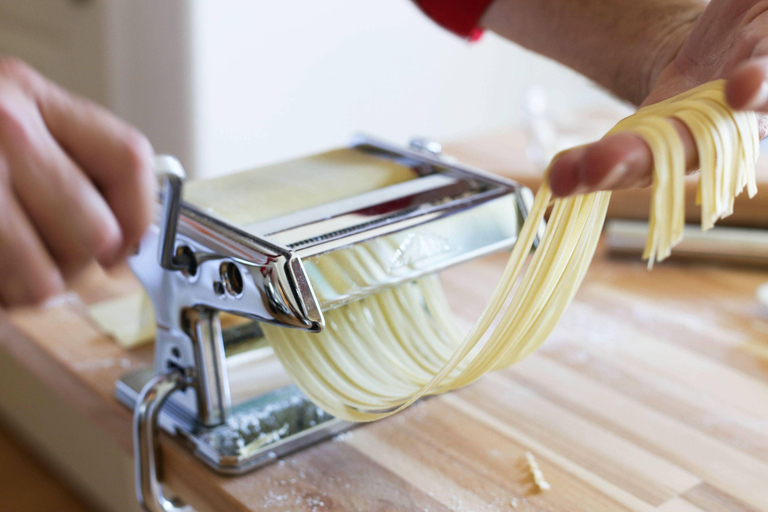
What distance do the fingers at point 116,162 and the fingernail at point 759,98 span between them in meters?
0.33

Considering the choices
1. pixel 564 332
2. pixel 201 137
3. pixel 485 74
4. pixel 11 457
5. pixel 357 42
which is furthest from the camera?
pixel 485 74

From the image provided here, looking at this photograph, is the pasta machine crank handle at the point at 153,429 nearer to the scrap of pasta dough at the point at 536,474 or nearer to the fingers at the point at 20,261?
the fingers at the point at 20,261

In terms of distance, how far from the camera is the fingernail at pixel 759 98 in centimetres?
41

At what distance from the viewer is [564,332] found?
859 millimetres

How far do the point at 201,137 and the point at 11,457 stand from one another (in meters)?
0.93

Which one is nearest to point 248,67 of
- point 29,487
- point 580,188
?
point 29,487

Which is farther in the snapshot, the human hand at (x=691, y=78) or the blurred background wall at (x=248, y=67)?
the blurred background wall at (x=248, y=67)

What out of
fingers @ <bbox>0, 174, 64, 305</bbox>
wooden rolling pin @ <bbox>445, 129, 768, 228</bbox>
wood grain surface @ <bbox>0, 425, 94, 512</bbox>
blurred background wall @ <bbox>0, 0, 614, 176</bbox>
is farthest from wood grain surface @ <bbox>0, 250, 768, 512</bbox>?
blurred background wall @ <bbox>0, 0, 614, 176</bbox>

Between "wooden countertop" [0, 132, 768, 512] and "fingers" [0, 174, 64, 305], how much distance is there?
114 millimetres

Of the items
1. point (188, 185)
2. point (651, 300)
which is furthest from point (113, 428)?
point (651, 300)

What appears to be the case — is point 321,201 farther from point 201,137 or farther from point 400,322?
point 201,137

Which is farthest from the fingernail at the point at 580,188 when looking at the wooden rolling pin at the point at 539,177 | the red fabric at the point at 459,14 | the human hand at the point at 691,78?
the wooden rolling pin at the point at 539,177

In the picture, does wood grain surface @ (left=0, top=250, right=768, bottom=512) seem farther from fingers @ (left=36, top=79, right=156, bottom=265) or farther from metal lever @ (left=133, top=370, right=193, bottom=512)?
fingers @ (left=36, top=79, right=156, bottom=265)

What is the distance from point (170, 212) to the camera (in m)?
0.58
